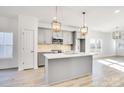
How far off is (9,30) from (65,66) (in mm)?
3756

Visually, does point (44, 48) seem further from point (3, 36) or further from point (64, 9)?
point (64, 9)

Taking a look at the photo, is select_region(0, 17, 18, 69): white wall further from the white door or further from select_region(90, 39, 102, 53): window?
select_region(90, 39, 102, 53): window

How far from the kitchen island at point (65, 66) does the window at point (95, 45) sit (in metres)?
6.18

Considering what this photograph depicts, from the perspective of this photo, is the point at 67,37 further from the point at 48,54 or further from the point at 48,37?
the point at 48,54

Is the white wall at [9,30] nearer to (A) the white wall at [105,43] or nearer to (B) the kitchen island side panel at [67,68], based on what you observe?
(B) the kitchen island side panel at [67,68]

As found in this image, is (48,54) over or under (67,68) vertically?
over

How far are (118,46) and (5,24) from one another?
11.7 meters

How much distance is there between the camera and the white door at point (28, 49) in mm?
6148

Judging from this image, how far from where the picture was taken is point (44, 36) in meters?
7.48

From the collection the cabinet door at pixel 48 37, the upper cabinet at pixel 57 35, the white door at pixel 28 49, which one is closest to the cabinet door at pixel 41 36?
the cabinet door at pixel 48 37

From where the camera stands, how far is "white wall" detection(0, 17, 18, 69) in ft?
20.3

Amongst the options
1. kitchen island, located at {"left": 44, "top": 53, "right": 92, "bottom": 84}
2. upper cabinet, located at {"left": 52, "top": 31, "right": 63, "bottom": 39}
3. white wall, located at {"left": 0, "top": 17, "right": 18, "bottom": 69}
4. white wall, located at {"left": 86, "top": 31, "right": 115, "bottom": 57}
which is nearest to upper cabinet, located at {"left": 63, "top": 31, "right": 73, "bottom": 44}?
upper cabinet, located at {"left": 52, "top": 31, "right": 63, "bottom": 39}

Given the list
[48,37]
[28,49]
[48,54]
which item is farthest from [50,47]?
[48,54]
